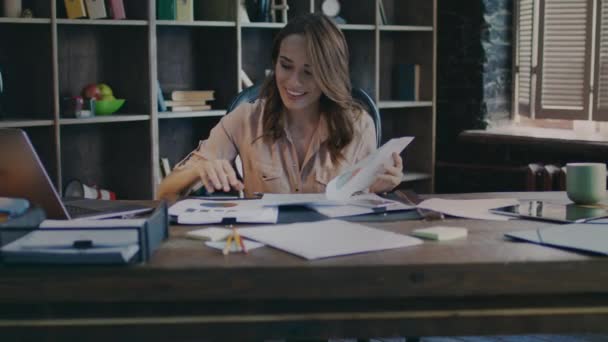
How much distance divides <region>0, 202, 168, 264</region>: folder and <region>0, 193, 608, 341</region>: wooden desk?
2 cm

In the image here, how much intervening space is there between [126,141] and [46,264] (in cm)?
271

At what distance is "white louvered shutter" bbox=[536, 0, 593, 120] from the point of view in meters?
4.45

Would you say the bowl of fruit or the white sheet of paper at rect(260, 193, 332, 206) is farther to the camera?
the bowl of fruit

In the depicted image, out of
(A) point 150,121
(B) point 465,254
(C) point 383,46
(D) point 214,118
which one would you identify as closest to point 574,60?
Answer: (C) point 383,46

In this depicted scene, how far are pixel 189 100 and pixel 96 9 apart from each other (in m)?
0.65

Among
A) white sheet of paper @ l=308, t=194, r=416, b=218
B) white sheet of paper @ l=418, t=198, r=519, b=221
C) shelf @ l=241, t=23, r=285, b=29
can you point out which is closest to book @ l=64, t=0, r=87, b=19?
shelf @ l=241, t=23, r=285, b=29

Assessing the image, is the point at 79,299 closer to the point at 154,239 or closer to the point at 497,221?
the point at 154,239

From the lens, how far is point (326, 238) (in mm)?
1731

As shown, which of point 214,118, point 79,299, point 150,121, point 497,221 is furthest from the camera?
point 214,118

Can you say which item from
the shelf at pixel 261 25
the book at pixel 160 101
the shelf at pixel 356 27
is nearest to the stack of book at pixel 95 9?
the book at pixel 160 101

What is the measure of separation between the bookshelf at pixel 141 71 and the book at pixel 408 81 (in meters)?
0.04

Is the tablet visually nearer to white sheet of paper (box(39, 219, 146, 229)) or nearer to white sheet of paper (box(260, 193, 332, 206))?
white sheet of paper (box(260, 193, 332, 206))

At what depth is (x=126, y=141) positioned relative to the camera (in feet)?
13.7

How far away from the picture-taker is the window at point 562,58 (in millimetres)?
4406
